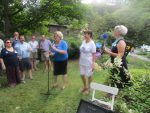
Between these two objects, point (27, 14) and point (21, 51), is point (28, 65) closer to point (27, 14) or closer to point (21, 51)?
point (21, 51)

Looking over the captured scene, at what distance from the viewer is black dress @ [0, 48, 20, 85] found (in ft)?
32.7

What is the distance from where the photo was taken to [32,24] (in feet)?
53.8

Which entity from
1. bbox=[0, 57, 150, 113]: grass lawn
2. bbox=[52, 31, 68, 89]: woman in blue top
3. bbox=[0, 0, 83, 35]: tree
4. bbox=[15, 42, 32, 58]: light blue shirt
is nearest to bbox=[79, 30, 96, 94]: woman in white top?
bbox=[0, 57, 150, 113]: grass lawn

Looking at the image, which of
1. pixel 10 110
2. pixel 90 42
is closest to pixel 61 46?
pixel 90 42

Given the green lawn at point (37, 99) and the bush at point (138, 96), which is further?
the green lawn at point (37, 99)

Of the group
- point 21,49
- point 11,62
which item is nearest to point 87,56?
point 11,62

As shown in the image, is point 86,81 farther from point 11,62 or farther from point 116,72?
point 116,72

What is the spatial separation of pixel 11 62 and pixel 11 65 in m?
0.12

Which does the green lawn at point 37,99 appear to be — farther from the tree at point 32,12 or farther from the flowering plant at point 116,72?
the tree at point 32,12

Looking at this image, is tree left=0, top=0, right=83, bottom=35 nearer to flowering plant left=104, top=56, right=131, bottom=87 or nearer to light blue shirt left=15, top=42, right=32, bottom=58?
light blue shirt left=15, top=42, right=32, bottom=58

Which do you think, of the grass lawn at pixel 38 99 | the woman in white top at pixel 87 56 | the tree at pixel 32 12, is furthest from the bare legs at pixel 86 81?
the tree at pixel 32 12

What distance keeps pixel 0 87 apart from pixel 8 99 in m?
1.76

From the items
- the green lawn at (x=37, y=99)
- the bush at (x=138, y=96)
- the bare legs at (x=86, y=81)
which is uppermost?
the bush at (x=138, y=96)

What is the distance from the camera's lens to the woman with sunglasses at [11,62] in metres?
9.95
